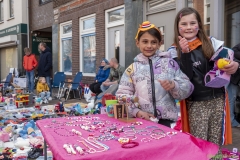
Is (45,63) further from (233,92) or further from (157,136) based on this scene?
(157,136)

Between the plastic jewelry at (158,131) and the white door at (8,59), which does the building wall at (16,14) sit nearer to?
the white door at (8,59)

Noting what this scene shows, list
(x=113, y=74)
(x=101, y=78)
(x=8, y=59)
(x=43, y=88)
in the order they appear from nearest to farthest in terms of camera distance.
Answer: (x=113, y=74), (x=101, y=78), (x=43, y=88), (x=8, y=59)

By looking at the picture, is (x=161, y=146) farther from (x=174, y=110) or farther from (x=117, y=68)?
(x=117, y=68)

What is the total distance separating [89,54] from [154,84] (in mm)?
8820

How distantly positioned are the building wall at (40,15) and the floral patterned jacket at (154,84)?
1168 cm

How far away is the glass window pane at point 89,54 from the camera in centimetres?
1073

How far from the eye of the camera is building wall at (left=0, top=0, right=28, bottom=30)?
51.8 ft

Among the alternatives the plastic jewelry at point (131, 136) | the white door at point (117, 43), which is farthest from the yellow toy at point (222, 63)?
the white door at point (117, 43)

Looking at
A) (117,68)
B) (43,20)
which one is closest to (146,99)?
(117,68)

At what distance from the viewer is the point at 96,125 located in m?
2.23

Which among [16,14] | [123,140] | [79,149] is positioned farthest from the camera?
[16,14]

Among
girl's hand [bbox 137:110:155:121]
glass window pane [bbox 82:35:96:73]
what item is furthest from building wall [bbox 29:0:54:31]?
girl's hand [bbox 137:110:155:121]

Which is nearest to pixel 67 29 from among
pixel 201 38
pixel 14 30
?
pixel 14 30

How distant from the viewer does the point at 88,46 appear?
11.0 m
